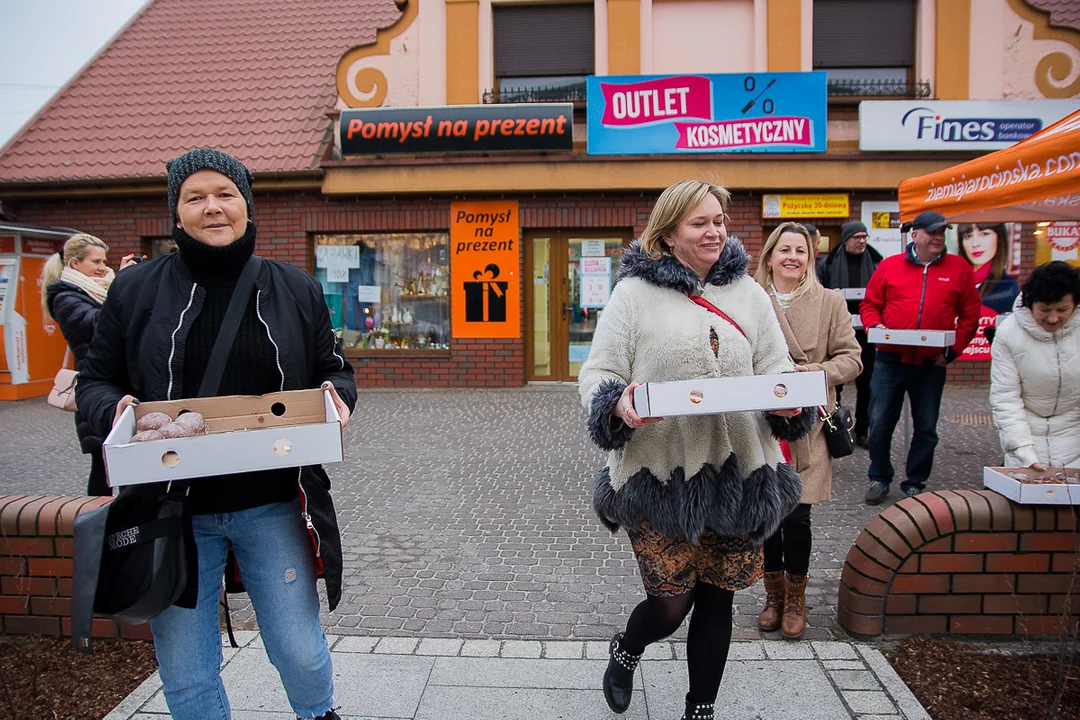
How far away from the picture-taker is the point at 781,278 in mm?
3625

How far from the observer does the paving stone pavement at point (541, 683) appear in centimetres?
290

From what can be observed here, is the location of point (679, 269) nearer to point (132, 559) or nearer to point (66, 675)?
point (132, 559)

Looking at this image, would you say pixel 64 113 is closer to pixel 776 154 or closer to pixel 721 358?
A: pixel 776 154

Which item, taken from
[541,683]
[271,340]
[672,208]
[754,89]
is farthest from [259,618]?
[754,89]

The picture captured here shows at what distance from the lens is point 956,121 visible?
1002cm

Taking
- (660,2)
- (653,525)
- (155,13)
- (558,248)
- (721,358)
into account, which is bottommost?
(653,525)

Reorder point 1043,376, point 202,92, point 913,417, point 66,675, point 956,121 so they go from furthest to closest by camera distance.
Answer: point 202,92
point 956,121
point 913,417
point 1043,376
point 66,675

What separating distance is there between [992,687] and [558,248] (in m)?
8.53

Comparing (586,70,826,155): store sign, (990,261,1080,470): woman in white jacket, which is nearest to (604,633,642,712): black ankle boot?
(990,261,1080,470): woman in white jacket

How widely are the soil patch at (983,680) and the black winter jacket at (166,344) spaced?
2325 millimetres

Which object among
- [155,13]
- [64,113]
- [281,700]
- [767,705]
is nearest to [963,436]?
[767,705]

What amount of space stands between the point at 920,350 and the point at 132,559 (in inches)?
201

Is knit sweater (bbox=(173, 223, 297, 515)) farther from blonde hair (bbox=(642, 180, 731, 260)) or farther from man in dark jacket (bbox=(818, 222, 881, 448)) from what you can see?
man in dark jacket (bbox=(818, 222, 881, 448))

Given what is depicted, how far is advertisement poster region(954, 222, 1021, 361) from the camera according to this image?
1045 cm
